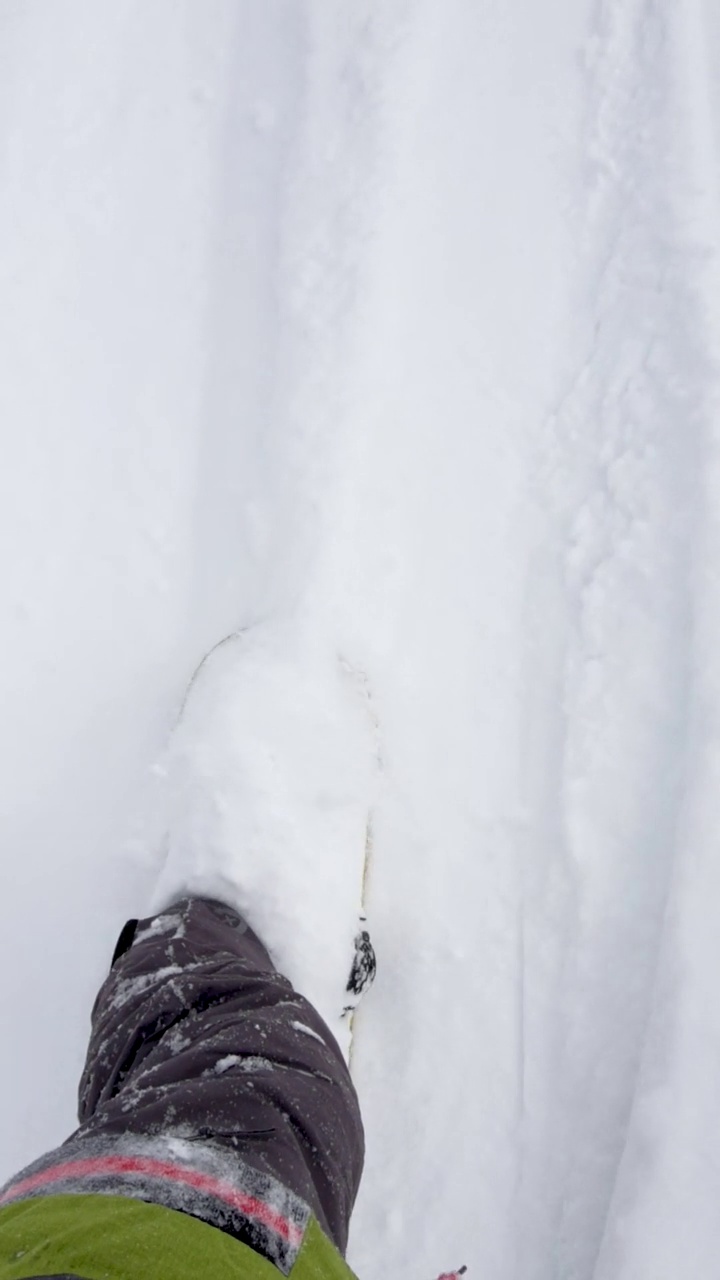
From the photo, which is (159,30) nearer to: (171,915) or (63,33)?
(63,33)

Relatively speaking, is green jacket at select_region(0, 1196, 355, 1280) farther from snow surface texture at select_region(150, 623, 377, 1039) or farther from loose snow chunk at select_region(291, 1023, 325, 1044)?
snow surface texture at select_region(150, 623, 377, 1039)

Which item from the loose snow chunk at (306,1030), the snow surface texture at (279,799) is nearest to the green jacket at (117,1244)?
the loose snow chunk at (306,1030)

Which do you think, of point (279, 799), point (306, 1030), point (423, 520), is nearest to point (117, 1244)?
point (306, 1030)

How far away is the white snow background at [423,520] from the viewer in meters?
0.95

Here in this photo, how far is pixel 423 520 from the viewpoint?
1.13 meters

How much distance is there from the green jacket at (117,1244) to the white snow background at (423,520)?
1.74 feet

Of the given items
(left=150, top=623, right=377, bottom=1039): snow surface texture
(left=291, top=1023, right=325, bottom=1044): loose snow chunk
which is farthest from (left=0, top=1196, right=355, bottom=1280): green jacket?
(left=150, top=623, right=377, bottom=1039): snow surface texture

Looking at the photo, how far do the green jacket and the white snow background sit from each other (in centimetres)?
53

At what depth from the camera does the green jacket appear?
426mm

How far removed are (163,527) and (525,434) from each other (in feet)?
1.70

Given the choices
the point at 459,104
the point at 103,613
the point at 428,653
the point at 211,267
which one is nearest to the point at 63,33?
the point at 211,267

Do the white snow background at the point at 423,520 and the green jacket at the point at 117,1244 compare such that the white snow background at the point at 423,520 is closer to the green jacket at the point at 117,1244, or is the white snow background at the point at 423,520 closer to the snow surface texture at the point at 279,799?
the snow surface texture at the point at 279,799

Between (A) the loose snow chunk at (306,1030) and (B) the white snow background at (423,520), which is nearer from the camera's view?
(A) the loose snow chunk at (306,1030)

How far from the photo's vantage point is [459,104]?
1.18 meters
